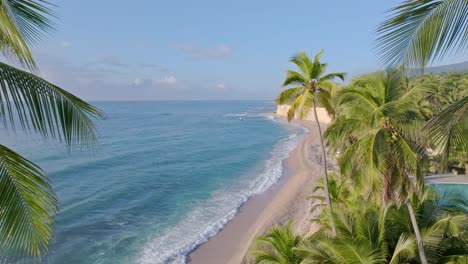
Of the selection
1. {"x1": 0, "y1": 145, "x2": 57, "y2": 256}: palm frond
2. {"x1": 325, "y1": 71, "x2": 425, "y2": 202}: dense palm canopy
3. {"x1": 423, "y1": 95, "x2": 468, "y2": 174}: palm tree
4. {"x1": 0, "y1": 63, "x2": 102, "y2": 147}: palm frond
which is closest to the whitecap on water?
{"x1": 325, "y1": 71, "x2": 425, "y2": 202}: dense palm canopy

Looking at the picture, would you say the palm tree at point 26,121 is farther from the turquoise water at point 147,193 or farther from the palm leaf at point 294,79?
the palm leaf at point 294,79

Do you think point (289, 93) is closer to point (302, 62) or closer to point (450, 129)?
point (302, 62)

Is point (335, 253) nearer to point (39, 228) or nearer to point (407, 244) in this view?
point (407, 244)

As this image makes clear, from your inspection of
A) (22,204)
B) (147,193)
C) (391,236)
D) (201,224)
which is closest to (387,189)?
(391,236)

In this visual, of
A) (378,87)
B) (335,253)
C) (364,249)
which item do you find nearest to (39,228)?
(335,253)

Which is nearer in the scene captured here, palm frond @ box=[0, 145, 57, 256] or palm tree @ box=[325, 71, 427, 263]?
palm frond @ box=[0, 145, 57, 256]

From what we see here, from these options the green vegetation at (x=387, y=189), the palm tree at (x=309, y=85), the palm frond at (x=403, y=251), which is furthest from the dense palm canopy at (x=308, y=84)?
the palm frond at (x=403, y=251)

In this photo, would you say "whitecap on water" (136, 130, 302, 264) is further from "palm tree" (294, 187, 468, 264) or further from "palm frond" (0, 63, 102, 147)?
"palm frond" (0, 63, 102, 147)
